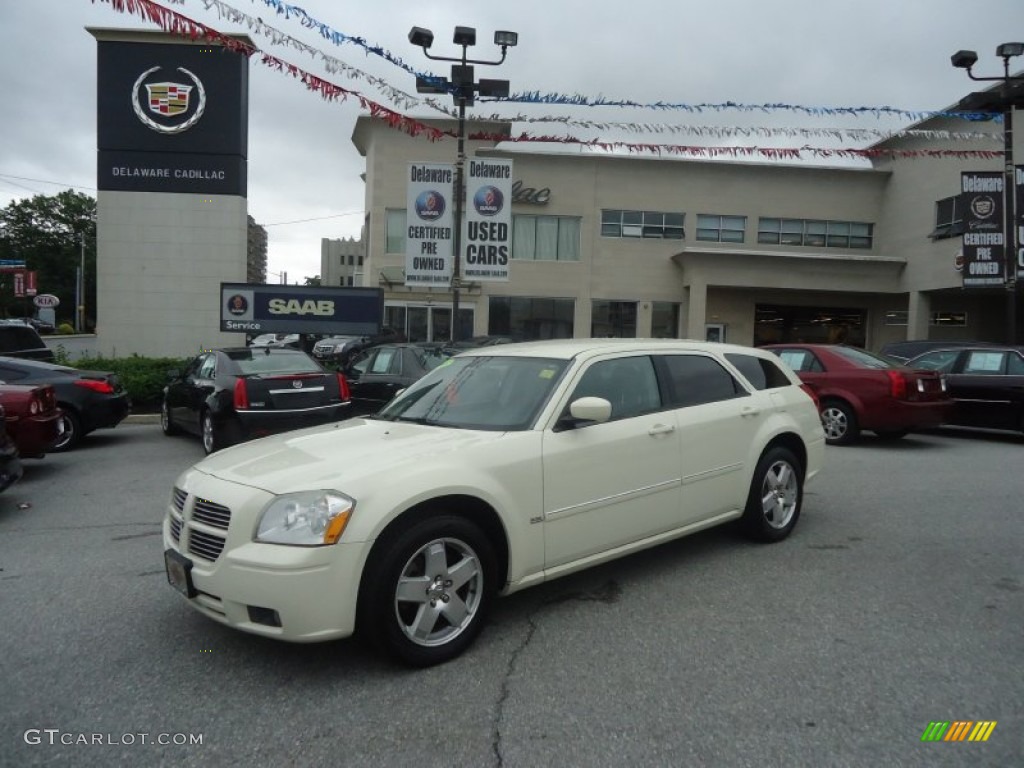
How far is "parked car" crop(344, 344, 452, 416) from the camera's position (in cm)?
1055

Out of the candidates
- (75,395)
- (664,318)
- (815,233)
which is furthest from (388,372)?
(815,233)

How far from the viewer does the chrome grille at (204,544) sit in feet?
11.0

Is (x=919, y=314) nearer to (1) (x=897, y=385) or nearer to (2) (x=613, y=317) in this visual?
(2) (x=613, y=317)

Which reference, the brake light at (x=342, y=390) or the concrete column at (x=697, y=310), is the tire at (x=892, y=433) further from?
the concrete column at (x=697, y=310)

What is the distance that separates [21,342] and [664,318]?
23950mm

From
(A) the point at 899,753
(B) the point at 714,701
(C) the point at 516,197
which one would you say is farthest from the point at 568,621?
(C) the point at 516,197

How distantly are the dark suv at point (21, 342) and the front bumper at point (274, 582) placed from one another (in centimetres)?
1140

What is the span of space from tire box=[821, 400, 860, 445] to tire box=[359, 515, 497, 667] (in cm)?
830

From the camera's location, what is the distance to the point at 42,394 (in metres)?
7.84

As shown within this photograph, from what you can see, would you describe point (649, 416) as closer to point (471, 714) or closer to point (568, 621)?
point (568, 621)

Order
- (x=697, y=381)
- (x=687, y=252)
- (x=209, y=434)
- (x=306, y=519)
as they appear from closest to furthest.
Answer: (x=306, y=519) → (x=697, y=381) → (x=209, y=434) → (x=687, y=252)

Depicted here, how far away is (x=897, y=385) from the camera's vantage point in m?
9.95

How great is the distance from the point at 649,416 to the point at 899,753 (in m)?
2.28

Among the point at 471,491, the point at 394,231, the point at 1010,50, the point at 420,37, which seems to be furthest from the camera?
the point at 394,231
